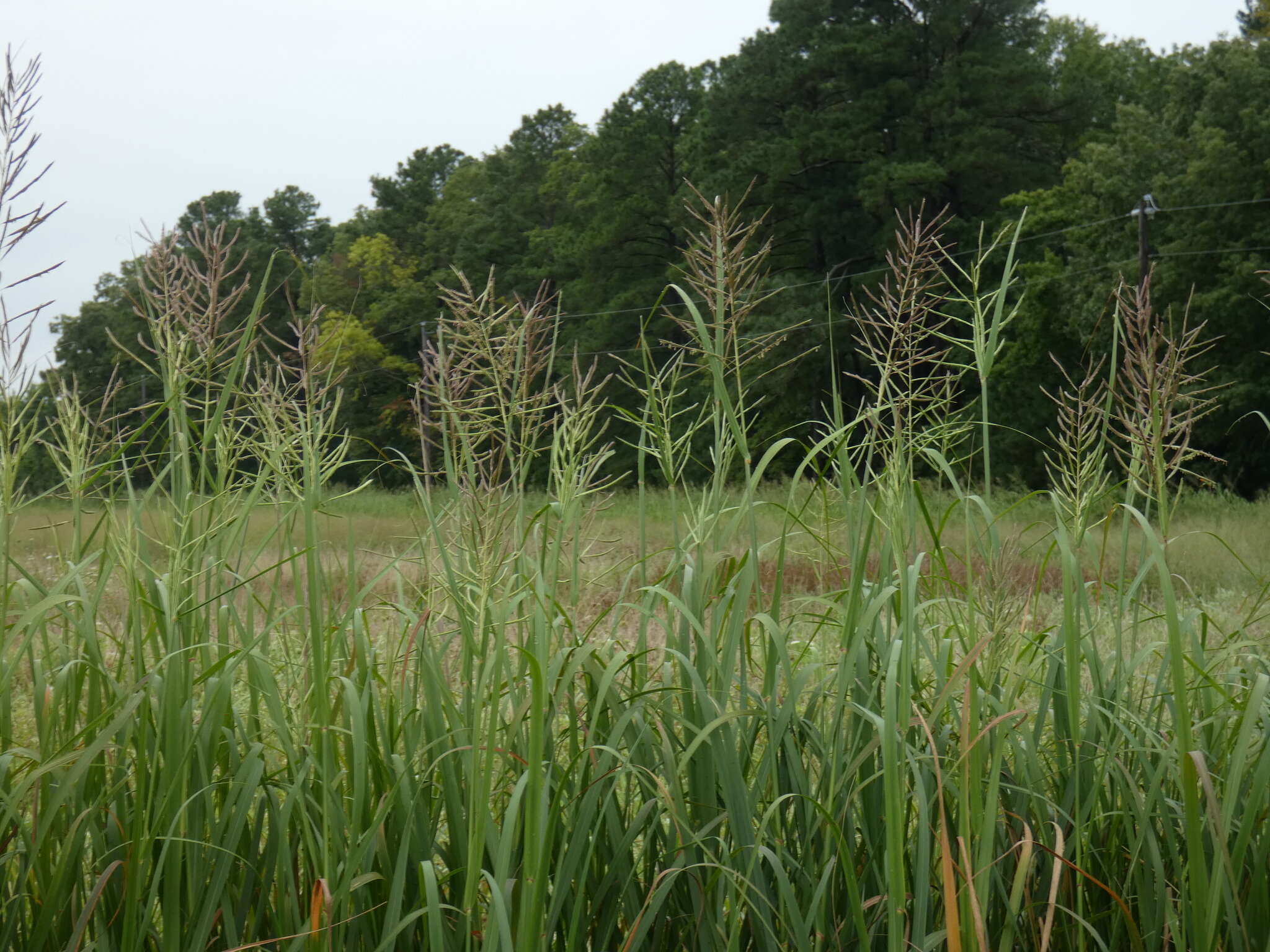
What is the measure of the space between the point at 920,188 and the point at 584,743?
2653cm

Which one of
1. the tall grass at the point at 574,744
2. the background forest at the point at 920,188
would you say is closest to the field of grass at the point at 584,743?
the tall grass at the point at 574,744

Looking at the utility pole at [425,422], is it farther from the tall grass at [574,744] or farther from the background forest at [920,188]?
the background forest at [920,188]

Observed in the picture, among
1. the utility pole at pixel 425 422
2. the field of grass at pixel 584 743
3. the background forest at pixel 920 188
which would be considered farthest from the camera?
the background forest at pixel 920 188

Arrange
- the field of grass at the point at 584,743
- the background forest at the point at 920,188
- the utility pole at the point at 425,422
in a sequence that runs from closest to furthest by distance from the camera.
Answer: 1. the field of grass at the point at 584,743
2. the utility pole at the point at 425,422
3. the background forest at the point at 920,188

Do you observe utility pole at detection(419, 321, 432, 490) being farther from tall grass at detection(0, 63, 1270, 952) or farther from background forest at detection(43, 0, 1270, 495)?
background forest at detection(43, 0, 1270, 495)

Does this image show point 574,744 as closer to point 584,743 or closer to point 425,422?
point 584,743

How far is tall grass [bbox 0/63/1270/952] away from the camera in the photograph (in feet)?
4.39

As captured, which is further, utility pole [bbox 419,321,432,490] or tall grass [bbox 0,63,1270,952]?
utility pole [bbox 419,321,432,490]

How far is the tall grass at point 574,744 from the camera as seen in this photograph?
134 cm

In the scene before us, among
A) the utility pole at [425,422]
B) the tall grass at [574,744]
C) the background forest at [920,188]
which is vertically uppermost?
the background forest at [920,188]

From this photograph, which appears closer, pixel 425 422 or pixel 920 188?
pixel 425 422

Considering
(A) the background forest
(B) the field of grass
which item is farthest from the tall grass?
(A) the background forest

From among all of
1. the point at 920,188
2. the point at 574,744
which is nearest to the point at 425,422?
the point at 574,744

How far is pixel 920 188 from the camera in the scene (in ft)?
84.9
